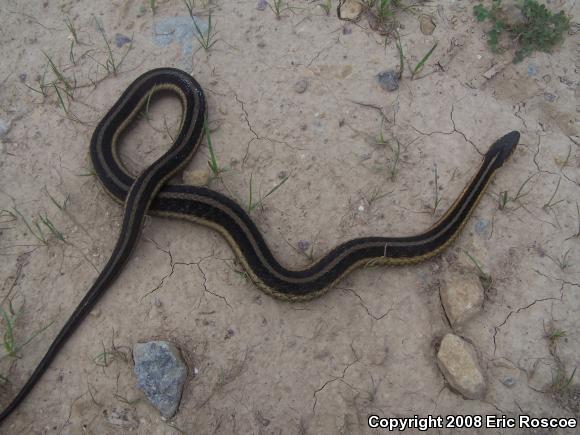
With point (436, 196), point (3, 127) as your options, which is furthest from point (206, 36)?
point (436, 196)

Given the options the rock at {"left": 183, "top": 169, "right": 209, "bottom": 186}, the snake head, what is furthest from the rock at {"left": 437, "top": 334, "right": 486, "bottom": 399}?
the rock at {"left": 183, "top": 169, "right": 209, "bottom": 186}

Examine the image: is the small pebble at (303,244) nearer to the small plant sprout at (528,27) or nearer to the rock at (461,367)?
the rock at (461,367)

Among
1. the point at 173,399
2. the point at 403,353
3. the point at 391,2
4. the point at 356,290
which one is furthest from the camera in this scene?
the point at 391,2

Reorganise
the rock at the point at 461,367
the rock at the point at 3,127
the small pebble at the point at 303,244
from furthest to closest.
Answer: the rock at the point at 3,127 < the small pebble at the point at 303,244 < the rock at the point at 461,367

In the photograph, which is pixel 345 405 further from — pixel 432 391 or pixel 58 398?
pixel 58 398

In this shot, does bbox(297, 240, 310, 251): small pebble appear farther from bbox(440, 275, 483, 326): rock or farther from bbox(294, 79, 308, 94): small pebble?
bbox(294, 79, 308, 94): small pebble

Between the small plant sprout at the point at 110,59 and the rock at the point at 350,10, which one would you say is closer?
the small plant sprout at the point at 110,59

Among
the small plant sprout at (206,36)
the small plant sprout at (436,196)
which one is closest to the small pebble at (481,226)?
the small plant sprout at (436,196)

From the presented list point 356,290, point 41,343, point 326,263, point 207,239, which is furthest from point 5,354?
point 356,290
